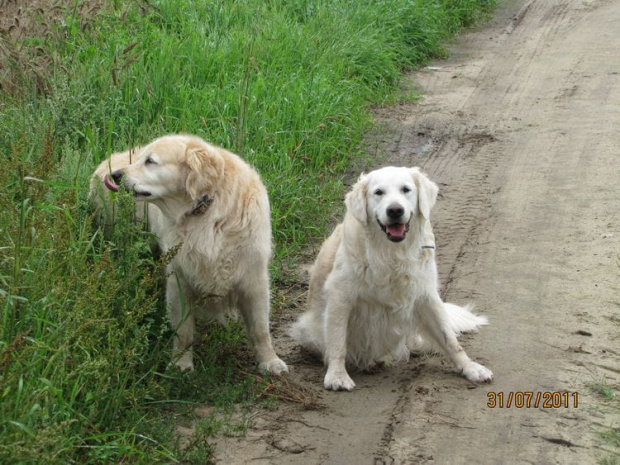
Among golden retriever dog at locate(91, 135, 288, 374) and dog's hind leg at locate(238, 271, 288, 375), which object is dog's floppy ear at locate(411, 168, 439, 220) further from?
dog's hind leg at locate(238, 271, 288, 375)

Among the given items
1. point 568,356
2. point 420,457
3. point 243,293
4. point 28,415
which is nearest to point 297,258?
point 243,293

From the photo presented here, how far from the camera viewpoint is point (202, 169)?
554 centimetres

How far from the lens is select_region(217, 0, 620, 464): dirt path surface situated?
15.7 ft

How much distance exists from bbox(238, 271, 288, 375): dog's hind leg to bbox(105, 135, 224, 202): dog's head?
2.12ft

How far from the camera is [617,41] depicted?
12.2 meters

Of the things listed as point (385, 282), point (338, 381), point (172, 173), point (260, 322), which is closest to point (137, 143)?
point (172, 173)

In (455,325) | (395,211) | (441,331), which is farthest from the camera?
(455,325)

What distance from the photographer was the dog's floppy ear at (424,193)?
5.57 m

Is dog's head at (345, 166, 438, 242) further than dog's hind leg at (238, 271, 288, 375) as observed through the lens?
No

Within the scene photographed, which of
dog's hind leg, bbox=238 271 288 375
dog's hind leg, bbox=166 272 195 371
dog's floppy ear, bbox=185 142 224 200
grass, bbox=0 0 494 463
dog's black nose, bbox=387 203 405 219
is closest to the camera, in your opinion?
grass, bbox=0 0 494 463

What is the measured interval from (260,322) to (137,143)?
2.28 m

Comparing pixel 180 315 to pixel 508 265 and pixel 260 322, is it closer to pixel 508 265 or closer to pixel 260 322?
pixel 260 322

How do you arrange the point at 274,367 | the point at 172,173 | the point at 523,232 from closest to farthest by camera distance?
the point at 172,173, the point at 274,367, the point at 523,232

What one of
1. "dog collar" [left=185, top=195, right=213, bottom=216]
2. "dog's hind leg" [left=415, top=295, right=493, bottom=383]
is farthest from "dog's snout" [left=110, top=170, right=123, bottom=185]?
"dog's hind leg" [left=415, top=295, right=493, bottom=383]
